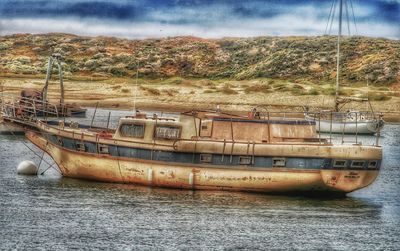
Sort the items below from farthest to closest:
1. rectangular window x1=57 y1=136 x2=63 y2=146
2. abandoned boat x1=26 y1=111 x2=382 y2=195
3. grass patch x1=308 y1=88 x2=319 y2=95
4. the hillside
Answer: the hillside
grass patch x1=308 y1=88 x2=319 y2=95
rectangular window x1=57 y1=136 x2=63 y2=146
abandoned boat x1=26 y1=111 x2=382 y2=195

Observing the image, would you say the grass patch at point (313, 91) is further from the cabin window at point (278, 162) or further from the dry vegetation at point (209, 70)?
the cabin window at point (278, 162)

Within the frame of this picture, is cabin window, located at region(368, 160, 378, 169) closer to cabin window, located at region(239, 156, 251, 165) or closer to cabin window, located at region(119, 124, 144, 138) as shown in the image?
cabin window, located at region(239, 156, 251, 165)

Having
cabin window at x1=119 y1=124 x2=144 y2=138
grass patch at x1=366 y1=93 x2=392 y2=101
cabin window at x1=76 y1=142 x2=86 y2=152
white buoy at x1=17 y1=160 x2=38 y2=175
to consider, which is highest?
cabin window at x1=119 y1=124 x2=144 y2=138

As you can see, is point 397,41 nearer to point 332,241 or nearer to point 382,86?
point 382,86

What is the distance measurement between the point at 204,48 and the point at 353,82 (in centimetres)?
5948

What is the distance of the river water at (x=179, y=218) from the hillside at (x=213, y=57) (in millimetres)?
84725

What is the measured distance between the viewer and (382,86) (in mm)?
123250

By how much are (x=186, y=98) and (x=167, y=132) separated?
207ft

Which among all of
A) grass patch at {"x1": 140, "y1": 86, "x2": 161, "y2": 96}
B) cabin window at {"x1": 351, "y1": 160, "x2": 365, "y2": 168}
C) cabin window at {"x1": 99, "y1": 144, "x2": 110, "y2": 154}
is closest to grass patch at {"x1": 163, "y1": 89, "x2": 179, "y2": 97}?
grass patch at {"x1": 140, "y1": 86, "x2": 161, "y2": 96}

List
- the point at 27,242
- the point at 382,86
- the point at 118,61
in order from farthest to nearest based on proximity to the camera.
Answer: the point at 118,61, the point at 382,86, the point at 27,242

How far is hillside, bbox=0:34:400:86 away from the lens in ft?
458

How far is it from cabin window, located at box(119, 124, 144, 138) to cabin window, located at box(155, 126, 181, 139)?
0.96 metres

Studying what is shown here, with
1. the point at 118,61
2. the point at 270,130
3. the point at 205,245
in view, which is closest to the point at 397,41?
the point at 118,61

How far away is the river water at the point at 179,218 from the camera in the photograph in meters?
33.8
